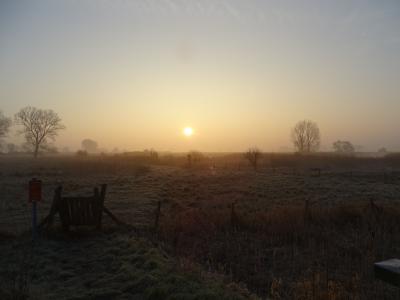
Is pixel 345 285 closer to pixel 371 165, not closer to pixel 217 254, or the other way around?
pixel 217 254

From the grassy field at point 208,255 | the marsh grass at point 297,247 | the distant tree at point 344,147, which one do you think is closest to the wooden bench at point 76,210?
the grassy field at point 208,255

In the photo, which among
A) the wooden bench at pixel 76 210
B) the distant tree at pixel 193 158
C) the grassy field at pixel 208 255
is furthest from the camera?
the distant tree at pixel 193 158

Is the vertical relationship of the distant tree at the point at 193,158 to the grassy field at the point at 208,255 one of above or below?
above

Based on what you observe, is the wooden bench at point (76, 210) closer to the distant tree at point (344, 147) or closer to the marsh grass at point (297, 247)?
the marsh grass at point (297, 247)

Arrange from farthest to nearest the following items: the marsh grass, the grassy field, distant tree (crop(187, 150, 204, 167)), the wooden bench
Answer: distant tree (crop(187, 150, 204, 167))
the wooden bench
the marsh grass
the grassy field

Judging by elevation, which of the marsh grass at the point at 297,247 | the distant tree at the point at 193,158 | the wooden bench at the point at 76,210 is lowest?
the marsh grass at the point at 297,247

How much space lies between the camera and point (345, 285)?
7941 millimetres

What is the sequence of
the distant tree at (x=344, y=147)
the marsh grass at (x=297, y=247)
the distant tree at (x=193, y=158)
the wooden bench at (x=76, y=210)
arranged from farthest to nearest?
the distant tree at (x=344, y=147), the distant tree at (x=193, y=158), the wooden bench at (x=76, y=210), the marsh grass at (x=297, y=247)

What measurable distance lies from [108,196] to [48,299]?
1787cm

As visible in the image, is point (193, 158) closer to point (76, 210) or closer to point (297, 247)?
point (76, 210)

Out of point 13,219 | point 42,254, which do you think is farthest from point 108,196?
point 42,254

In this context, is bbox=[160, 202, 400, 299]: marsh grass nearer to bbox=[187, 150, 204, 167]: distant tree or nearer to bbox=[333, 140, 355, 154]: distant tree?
bbox=[187, 150, 204, 167]: distant tree

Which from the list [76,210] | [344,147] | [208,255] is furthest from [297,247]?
[344,147]

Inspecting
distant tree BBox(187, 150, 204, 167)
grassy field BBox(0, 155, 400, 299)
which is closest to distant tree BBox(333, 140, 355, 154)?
distant tree BBox(187, 150, 204, 167)
